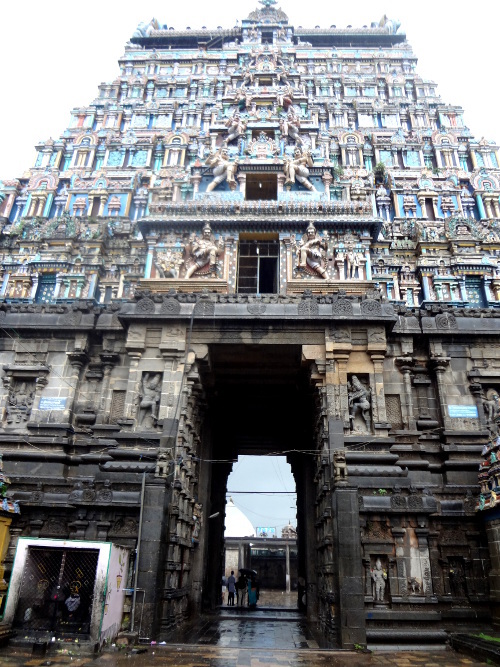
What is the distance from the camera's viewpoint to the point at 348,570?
14.0 m

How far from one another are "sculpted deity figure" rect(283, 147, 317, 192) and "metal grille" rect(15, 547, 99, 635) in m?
21.8

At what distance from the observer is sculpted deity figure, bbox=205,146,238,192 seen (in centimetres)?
2818

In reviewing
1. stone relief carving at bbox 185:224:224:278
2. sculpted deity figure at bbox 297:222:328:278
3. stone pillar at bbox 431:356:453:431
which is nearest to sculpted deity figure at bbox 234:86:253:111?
stone relief carving at bbox 185:224:224:278

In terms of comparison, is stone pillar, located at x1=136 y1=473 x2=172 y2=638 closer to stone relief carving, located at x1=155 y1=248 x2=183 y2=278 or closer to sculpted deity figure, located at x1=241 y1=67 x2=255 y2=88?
stone relief carving, located at x1=155 y1=248 x2=183 y2=278

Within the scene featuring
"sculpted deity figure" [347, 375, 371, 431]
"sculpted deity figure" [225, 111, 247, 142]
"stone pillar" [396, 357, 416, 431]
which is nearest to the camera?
"sculpted deity figure" [347, 375, 371, 431]

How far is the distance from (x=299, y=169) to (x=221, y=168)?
4.42m

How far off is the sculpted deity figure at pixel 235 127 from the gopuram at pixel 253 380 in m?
0.23

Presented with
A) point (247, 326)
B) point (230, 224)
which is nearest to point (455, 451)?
point (247, 326)

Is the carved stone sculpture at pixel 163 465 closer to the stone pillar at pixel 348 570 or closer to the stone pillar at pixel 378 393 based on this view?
the stone pillar at pixel 348 570

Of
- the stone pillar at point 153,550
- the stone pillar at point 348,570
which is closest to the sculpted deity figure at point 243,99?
the stone pillar at point 153,550

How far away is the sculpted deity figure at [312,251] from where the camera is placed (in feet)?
82.0

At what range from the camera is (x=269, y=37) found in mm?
48125

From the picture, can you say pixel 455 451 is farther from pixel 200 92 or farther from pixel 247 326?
pixel 200 92

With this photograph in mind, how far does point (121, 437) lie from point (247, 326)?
6000 millimetres
